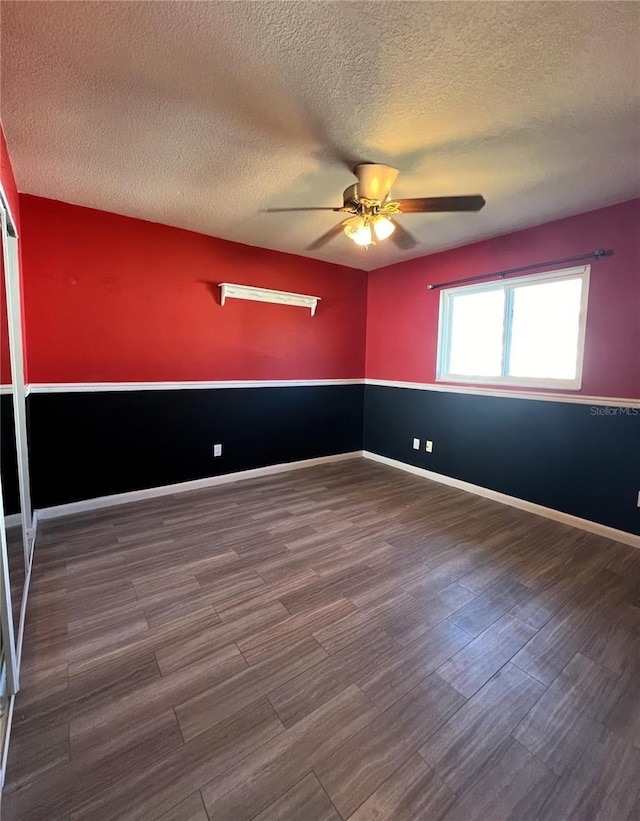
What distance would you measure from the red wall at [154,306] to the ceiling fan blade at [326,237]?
0.36 metres

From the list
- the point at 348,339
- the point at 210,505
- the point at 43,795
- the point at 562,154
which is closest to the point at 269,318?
the point at 348,339

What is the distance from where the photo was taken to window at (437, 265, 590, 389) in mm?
2854

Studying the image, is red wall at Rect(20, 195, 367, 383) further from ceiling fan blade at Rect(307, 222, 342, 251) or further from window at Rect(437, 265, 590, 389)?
window at Rect(437, 265, 590, 389)

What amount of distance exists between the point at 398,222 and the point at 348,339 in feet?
5.62

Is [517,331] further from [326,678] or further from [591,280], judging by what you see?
Result: [326,678]

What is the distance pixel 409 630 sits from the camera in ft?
5.64

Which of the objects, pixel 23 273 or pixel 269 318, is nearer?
pixel 23 273

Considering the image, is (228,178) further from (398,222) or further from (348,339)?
(348,339)

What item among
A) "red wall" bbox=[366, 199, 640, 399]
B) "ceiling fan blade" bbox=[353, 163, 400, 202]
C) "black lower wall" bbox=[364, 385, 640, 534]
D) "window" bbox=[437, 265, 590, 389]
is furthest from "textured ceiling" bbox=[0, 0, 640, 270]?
"black lower wall" bbox=[364, 385, 640, 534]

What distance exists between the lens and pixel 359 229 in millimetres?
2150

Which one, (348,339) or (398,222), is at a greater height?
(398,222)

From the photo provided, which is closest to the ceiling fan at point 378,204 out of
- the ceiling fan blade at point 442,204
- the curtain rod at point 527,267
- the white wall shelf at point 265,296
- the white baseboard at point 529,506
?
the ceiling fan blade at point 442,204

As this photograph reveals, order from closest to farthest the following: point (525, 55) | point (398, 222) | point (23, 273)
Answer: point (525, 55)
point (23, 273)
point (398, 222)

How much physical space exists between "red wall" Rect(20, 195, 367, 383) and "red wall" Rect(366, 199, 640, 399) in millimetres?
984
